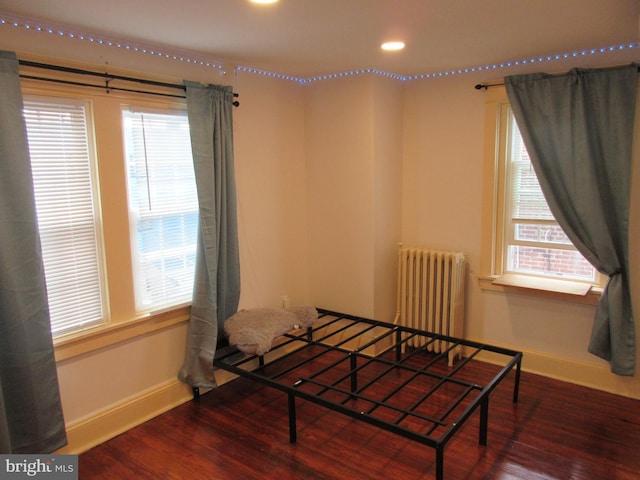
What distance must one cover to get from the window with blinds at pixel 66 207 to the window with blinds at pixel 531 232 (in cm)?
286

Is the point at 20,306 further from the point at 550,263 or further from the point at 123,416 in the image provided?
the point at 550,263

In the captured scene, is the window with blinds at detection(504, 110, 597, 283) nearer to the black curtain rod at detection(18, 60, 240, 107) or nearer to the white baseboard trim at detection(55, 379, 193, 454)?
the black curtain rod at detection(18, 60, 240, 107)

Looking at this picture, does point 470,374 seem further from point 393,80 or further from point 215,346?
point 393,80

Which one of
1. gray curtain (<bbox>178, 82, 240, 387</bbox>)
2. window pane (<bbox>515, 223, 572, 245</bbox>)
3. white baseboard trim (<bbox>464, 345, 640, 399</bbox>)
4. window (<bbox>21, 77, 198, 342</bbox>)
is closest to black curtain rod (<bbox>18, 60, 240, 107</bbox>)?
window (<bbox>21, 77, 198, 342</bbox>)

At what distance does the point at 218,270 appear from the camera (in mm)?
3219

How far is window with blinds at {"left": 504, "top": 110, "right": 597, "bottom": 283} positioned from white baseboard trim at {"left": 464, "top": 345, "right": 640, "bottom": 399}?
1.97 ft

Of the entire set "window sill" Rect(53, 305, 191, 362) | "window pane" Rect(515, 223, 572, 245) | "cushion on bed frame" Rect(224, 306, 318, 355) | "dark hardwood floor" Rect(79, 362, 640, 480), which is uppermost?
"window pane" Rect(515, 223, 572, 245)

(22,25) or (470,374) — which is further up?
(22,25)

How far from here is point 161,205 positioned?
2.98 meters

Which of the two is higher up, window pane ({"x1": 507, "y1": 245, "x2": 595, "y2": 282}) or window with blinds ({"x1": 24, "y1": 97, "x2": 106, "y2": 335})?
window with blinds ({"x1": 24, "y1": 97, "x2": 106, "y2": 335})

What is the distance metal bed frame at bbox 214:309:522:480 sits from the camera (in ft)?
8.48

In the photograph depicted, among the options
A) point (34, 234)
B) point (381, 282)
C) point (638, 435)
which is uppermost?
point (34, 234)

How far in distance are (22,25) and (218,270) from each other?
1734 millimetres

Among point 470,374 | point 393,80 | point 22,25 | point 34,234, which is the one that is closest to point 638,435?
point 470,374
